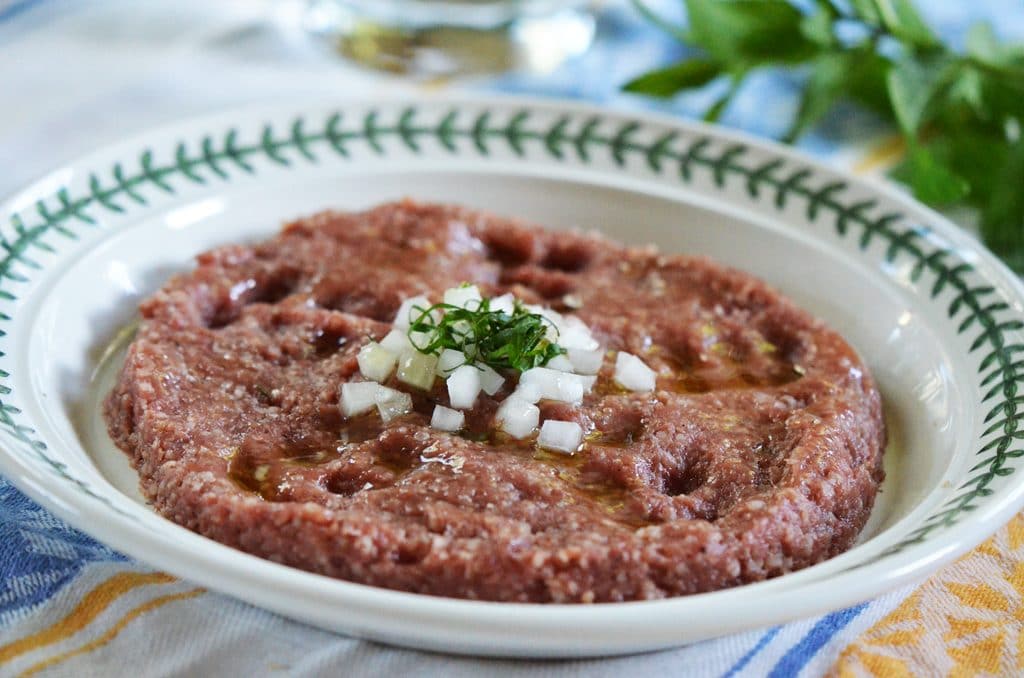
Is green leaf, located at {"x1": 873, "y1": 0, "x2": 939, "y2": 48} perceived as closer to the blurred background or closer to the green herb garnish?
the blurred background

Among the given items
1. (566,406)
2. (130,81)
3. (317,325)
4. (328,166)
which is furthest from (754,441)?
(130,81)

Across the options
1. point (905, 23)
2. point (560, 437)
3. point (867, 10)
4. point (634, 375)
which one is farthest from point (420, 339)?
point (905, 23)

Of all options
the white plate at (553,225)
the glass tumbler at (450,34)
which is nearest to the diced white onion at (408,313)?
the white plate at (553,225)

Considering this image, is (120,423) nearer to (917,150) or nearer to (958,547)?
(958,547)

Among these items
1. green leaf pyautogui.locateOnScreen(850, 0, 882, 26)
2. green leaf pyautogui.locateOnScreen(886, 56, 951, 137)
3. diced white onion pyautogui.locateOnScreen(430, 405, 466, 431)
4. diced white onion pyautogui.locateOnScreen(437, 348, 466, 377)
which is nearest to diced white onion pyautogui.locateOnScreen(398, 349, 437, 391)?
diced white onion pyautogui.locateOnScreen(437, 348, 466, 377)

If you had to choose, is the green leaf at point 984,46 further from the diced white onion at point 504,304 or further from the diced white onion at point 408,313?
the diced white onion at point 408,313
